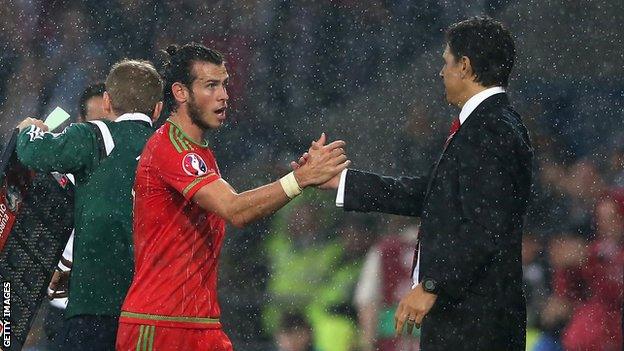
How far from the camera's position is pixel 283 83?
9.66 m

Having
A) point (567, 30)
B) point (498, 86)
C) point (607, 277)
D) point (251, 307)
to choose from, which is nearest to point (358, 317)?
point (251, 307)

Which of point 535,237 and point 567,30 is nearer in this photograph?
point 535,237

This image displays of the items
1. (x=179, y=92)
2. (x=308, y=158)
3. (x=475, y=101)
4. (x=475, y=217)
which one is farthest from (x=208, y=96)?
(x=475, y=217)

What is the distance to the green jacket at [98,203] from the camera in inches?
211

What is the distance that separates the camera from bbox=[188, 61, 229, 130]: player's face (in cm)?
504

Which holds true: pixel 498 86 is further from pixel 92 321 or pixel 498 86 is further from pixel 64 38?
pixel 64 38

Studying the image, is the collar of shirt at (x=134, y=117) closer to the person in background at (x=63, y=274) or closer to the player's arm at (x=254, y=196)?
the person in background at (x=63, y=274)

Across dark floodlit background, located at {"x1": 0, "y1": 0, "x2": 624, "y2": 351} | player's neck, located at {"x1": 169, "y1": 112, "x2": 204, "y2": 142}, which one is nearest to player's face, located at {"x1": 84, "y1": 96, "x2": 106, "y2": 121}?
player's neck, located at {"x1": 169, "y1": 112, "x2": 204, "y2": 142}

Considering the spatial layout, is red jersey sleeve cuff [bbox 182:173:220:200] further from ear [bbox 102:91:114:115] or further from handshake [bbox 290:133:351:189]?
ear [bbox 102:91:114:115]

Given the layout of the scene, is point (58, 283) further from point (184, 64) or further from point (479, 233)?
point (479, 233)

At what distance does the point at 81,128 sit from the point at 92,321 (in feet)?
2.64

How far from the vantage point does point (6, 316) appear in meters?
5.94

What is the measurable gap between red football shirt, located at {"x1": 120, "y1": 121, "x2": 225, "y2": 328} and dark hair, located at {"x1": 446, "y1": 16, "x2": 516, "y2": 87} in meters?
1.05

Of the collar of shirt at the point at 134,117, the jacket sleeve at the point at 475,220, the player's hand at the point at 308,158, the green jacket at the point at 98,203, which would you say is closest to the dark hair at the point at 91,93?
the collar of shirt at the point at 134,117
